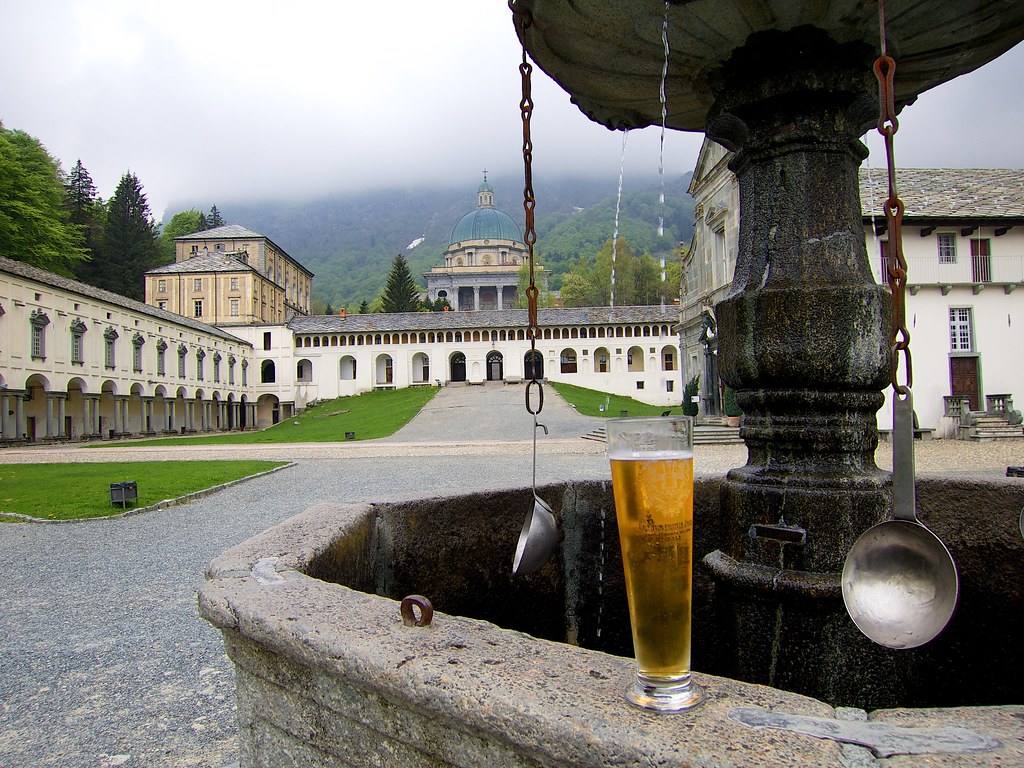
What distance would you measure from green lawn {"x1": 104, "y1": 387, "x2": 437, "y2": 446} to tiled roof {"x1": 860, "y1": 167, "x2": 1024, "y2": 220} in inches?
931

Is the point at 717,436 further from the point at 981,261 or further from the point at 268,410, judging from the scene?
the point at 268,410

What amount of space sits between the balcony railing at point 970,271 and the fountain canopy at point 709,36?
26.0 m

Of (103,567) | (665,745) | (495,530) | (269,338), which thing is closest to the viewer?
(665,745)

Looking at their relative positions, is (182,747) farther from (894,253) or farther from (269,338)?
(269,338)

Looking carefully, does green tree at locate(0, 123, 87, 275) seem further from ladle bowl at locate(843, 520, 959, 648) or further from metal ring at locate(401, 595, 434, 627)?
ladle bowl at locate(843, 520, 959, 648)

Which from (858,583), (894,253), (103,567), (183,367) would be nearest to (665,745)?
(858,583)

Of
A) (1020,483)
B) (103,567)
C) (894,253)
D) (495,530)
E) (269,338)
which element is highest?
(269,338)

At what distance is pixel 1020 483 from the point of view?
317 centimetres

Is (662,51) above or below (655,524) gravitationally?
above

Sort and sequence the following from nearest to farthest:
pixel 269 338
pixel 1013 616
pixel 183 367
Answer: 1. pixel 1013 616
2. pixel 183 367
3. pixel 269 338

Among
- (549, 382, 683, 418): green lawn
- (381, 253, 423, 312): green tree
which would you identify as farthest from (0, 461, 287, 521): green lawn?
(381, 253, 423, 312): green tree

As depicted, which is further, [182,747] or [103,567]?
[103,567]

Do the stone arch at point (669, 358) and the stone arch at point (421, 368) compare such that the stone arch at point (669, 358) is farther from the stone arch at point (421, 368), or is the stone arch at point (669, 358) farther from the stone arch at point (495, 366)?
the stone arch at point (421, 368)

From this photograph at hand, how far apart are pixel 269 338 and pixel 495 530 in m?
65.6
